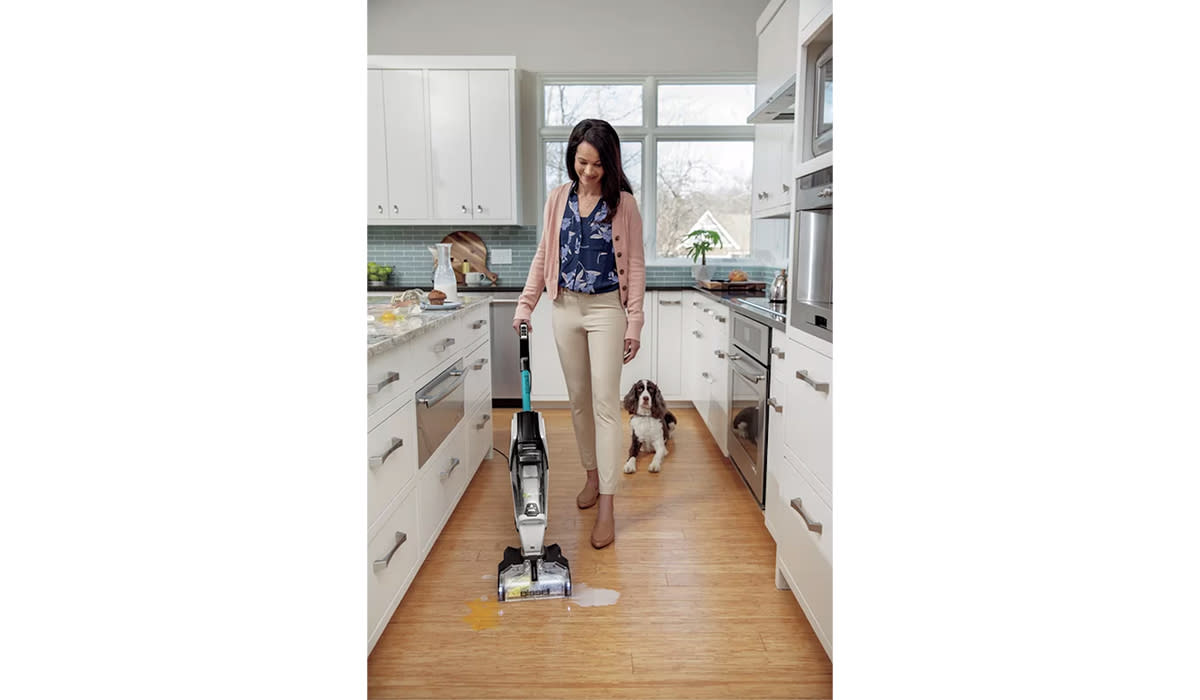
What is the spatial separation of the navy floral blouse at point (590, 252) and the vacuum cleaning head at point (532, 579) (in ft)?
2.93

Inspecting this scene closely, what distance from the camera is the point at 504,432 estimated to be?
157 inches

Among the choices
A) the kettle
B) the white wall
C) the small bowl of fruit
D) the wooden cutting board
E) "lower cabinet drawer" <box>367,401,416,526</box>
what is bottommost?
"lower cabinet drawer" <box>367,401,416,526</box>

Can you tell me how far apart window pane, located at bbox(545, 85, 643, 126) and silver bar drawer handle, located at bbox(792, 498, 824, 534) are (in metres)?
3.52

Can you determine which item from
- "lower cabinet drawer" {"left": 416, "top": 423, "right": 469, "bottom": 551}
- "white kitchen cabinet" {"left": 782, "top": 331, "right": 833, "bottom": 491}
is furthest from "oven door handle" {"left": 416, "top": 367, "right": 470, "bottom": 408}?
"white kitchen cabinet" {"left": 782, "top": 331, "right": 833, "bottom": 491}

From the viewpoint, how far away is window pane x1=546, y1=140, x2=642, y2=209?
4.78m

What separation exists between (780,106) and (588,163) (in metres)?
0.85

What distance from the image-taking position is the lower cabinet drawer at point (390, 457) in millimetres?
1672

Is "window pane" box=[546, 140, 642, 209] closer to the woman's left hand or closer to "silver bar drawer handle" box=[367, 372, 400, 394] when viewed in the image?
the woman's left hand

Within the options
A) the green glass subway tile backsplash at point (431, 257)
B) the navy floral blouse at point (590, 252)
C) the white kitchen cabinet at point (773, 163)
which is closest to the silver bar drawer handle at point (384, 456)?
the navy floral blouse at point (590, 252)

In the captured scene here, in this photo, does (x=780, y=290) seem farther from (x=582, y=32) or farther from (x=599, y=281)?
(x=582, y=32)

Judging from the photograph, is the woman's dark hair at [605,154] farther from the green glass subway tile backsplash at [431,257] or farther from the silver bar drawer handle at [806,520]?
the green glass subway tile backsplash at [431,257]
